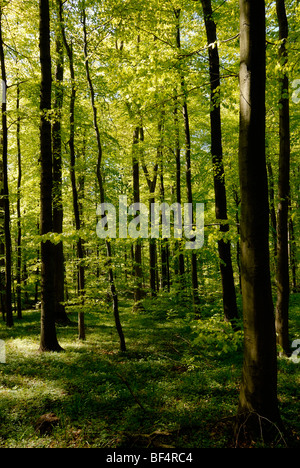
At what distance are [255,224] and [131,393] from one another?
12.7ft

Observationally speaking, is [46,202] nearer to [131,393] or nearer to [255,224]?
[131,393]

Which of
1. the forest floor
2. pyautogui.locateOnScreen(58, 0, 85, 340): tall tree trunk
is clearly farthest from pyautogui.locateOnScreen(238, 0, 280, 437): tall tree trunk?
pyautogui.locateOnScreen(58, 0, 85, 340): tall tree trunk

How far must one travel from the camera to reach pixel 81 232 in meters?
5.23

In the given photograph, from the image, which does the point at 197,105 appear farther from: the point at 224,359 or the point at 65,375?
the point at 65,375

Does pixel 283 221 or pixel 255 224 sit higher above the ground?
pixel 283 221

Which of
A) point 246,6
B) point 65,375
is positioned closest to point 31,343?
point 65,375

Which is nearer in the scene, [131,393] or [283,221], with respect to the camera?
[131,393]

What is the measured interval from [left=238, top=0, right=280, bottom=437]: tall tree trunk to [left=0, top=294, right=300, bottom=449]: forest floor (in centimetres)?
78

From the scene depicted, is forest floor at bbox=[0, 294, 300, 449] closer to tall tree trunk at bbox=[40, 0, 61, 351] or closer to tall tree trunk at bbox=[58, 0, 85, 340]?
tall tree trunk at bbox=[40, 0, 61, 351]

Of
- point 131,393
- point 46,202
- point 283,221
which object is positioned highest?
point 46,202

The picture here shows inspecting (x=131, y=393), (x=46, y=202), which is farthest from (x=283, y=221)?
(x=46, y=202)

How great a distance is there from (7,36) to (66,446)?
56.6 feet

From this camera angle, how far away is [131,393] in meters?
4.86

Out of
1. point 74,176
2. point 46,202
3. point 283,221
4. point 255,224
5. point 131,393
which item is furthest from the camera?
point 74,176
